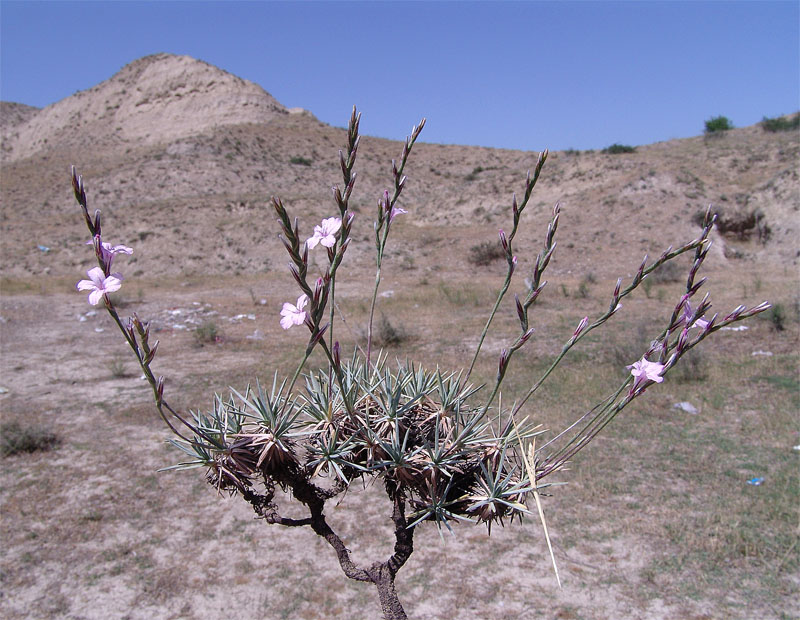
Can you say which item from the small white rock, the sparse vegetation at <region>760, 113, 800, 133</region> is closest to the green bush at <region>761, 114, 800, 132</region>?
the sparse vegetation at <region>760, 113, 800, 133</region>

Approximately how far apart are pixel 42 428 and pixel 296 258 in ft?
22.9

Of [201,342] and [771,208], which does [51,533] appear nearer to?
[201,342]

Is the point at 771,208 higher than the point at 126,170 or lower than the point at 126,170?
lower

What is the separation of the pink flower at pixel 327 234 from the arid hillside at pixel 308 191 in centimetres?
885

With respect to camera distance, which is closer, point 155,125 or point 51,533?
point 51,533

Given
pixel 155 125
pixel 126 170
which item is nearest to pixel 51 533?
Result: pixel 126 170

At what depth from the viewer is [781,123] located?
120 ft

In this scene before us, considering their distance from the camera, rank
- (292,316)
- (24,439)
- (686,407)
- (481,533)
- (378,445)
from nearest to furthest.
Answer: (292,316)
(378,445)
(481,533)
(24,439)
(686,407)

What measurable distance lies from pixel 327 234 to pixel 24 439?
672 centimetres

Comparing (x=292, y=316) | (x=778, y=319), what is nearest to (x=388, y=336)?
(x=778, y=319)

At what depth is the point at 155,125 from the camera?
155ft

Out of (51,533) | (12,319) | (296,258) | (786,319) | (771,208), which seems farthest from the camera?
(771,208)

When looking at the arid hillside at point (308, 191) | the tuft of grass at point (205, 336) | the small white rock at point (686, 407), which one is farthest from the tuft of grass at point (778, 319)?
the tuft of grass at point (205, 336)

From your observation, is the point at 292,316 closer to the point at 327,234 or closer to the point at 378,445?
the point at 327,234
